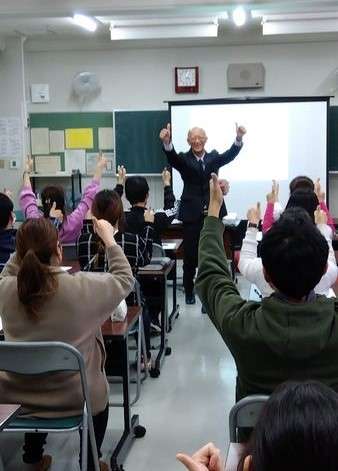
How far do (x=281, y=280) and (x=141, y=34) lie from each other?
18.6 ft

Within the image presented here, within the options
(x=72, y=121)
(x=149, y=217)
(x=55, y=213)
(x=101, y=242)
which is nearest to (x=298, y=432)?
(x=101, y=242)

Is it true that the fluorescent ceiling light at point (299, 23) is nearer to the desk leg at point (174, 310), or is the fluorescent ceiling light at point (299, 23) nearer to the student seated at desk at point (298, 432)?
the desk leg at point (174, 310)

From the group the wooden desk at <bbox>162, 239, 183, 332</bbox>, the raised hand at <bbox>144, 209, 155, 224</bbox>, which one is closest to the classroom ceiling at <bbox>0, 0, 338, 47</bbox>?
the wooden desk at <bbox>162, 239, 183, 332</bbox>

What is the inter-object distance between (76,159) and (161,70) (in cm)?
156

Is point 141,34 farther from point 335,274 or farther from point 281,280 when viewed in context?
point 281,280

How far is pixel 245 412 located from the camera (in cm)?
150

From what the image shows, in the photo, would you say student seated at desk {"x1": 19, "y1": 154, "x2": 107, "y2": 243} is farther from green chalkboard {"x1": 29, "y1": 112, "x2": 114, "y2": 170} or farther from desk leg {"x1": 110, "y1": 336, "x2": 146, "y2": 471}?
green chalkboard {"x1": 29, "y1": 112, "x2": 114, "y2": 170}

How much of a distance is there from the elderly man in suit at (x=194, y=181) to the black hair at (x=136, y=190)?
1.46 meters

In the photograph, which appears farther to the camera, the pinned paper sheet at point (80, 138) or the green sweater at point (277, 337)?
the pinned paper sheet at point (80, 138)

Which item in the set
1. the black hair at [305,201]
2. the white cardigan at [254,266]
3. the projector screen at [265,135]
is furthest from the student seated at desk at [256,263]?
the projector screen at [265,135]

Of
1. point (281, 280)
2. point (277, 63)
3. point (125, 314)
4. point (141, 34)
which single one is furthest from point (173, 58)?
point (281, 280)

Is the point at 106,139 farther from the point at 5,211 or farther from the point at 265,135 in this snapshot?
the point at 5,211

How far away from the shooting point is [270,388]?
157 centimetres

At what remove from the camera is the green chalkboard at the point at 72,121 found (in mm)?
7531
